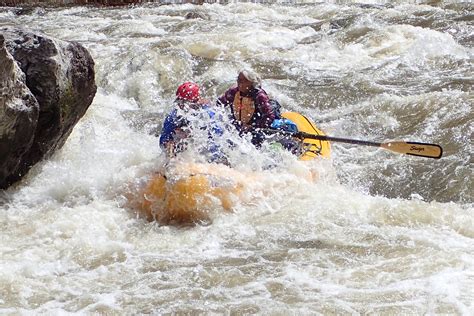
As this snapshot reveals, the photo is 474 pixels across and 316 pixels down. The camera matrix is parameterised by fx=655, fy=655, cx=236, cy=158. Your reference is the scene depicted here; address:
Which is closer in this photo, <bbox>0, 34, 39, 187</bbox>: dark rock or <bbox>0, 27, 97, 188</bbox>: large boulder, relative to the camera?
<bbox>0, 34, 39, 187</bbox>: dark rock

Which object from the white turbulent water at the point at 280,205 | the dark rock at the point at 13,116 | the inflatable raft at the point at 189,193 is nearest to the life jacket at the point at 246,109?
the white turbulent water at the point at 280,205

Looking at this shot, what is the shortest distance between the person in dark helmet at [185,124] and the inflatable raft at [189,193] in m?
0.30

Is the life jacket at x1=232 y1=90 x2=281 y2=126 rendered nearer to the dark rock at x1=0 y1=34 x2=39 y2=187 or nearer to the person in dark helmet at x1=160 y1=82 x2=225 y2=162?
the person in dark helmet at x1=160 y1=82 x2=225 y2=162

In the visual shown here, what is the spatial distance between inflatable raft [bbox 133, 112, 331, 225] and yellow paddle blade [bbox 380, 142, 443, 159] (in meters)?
1.34

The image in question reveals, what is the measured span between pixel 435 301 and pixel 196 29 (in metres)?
9.12

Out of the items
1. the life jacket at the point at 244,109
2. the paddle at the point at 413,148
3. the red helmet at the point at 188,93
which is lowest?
the paddle at the point at 413,148

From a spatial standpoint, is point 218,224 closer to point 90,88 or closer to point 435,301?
point 435,301

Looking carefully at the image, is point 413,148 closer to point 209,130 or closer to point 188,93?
point 209,130

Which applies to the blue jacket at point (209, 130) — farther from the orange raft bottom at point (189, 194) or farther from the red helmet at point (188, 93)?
the orange raft bottom at point (189, 194)

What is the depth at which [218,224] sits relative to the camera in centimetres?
477

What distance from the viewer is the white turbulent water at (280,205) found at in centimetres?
374

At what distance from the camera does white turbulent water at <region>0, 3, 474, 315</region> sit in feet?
12.3

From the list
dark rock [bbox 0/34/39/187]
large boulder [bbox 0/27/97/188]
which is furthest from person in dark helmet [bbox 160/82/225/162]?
dark rock [bbox 0/34/39/187]

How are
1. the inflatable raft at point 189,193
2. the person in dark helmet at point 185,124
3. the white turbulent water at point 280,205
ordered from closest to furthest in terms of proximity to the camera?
the white turbulent water at point 280,205 → the inflatable raft at point 189,193 → the person in dark helmet at point 185,124
